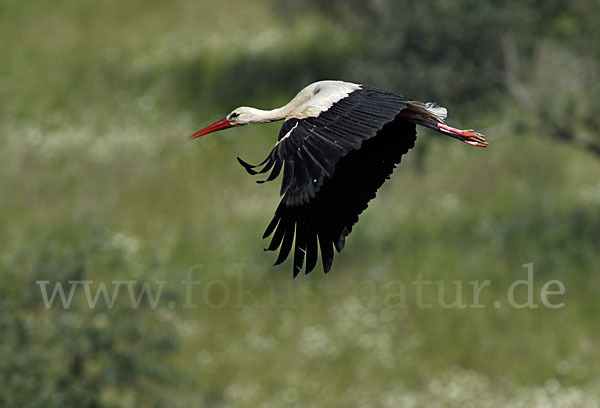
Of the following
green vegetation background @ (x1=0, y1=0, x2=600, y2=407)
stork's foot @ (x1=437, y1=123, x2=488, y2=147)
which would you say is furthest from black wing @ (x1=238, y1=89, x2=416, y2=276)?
green vegetation background @ (x1=0, y1=0, x2=600, y2=407)

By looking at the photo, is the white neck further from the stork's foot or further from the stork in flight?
the stork's foot

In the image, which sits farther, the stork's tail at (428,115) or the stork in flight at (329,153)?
the stork's tail at (428,115)

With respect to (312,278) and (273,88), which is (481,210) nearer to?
(312,278)

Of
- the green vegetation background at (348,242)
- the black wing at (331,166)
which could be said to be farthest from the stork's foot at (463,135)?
the green vegetation background at (348,242)

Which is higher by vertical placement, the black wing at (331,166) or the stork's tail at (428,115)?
the stork's tail at (428,115)

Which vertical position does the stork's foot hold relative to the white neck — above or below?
below

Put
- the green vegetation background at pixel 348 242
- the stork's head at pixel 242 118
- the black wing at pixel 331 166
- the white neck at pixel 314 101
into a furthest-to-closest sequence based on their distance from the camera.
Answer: the green vegetation background at pixel 348 242 < the stork's head at pixel 242 118 < the white neck at pixel 314 101 < the black wing at pixel 331 166

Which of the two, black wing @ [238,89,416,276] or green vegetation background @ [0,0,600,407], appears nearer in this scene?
black wing @ [238,89,416,276]

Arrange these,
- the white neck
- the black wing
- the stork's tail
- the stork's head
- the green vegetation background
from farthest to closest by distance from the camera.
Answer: the green vegetation background → the stork's head → the stork's tail → the white neck → the black wing

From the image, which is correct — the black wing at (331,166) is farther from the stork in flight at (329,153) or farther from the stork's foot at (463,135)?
the stork's foot at (463,135)

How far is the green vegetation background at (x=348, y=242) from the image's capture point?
1636cm

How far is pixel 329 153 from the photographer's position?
6641 mm

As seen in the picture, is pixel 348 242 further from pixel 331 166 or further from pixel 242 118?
pixel 331 166

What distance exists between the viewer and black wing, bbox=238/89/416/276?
6582 mm
